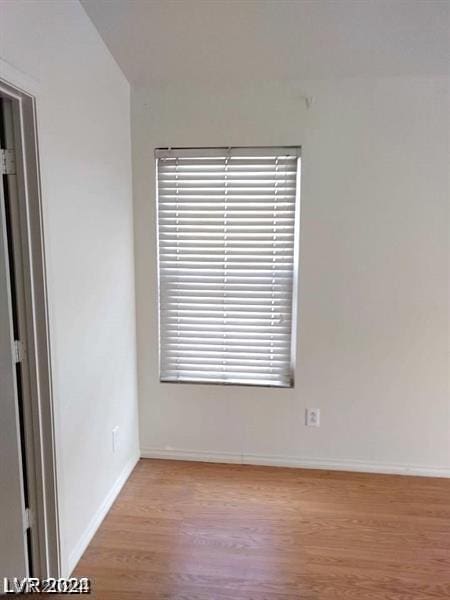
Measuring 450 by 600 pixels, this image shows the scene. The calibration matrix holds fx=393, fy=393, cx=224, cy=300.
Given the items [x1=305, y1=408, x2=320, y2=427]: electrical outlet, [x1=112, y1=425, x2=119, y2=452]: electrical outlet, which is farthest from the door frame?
[x1=305, y1=408, x2=320, y2=427]: electrical outlet

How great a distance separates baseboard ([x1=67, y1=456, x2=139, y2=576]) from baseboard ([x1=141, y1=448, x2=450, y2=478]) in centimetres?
26

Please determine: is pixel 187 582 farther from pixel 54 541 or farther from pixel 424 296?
pixel 424 296

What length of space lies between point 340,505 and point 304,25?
2.58 metres

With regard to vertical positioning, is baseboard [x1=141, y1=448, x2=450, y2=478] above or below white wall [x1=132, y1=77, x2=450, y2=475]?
below

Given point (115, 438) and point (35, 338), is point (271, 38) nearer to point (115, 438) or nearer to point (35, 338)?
point (35, 338)

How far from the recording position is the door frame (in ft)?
4.89

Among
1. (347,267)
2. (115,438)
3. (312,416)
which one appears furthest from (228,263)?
(115,438)

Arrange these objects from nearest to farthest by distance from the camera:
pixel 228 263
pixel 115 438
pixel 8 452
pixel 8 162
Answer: pixel 8 162
pixel 8 452
pixel 115 438
pixel 228 263

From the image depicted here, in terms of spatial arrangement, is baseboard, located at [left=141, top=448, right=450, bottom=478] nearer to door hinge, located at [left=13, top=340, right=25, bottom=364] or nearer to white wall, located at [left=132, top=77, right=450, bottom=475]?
white wall, located at [left=132, top=77, right=450, bottom=475]

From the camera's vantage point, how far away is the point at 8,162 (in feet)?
4.95

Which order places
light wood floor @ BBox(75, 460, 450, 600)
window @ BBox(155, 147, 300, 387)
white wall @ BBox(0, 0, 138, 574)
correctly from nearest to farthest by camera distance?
1. white wall @ BBox(0, 0, 138, 574)
2. light wood floor @ BBox(75, 460, 450, 600)
3. window @ BBox(155, 147, 300, 387)

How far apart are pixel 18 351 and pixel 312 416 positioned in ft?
6.04

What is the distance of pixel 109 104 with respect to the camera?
7.17 ft

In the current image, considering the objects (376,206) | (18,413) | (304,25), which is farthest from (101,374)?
(304,25)
